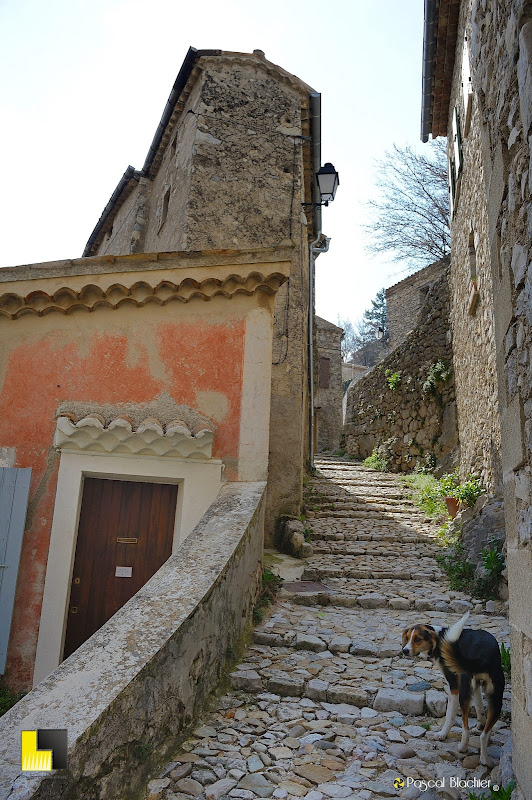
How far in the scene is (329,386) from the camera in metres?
24.2

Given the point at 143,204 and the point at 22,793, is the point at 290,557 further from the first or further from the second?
the point at 143,204

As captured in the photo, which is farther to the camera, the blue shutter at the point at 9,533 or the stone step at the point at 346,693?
the blue shutter at the point at 9,533

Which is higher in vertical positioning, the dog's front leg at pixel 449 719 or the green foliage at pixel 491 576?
the green foliage at pixel 491 576

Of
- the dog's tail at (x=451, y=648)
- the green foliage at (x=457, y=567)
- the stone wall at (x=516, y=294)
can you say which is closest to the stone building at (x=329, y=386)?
the green foliage at (x=457, y=567)

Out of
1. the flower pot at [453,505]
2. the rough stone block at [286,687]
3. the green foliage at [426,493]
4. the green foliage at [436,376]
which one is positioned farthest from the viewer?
the green foliage at [436,376]

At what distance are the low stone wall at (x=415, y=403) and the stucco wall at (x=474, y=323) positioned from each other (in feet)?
3.04

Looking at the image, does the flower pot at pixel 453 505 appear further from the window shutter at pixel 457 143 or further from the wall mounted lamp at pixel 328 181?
the window shutter at pixel 457 143

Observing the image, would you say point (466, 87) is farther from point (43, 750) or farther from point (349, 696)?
point (43, 750)

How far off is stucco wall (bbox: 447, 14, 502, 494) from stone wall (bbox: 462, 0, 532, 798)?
4257mm

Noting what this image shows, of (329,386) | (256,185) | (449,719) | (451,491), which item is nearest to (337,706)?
(449,719)

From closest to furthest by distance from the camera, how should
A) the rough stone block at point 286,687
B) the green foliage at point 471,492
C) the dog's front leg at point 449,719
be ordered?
1. the dog's front leg at point 449,719
2. the rough stone block at point 286,687
3. the green foliage at point 471,492

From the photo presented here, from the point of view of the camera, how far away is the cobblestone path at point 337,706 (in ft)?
8.71

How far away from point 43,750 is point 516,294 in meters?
2.59

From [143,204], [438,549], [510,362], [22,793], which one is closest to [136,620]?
[22,793]
